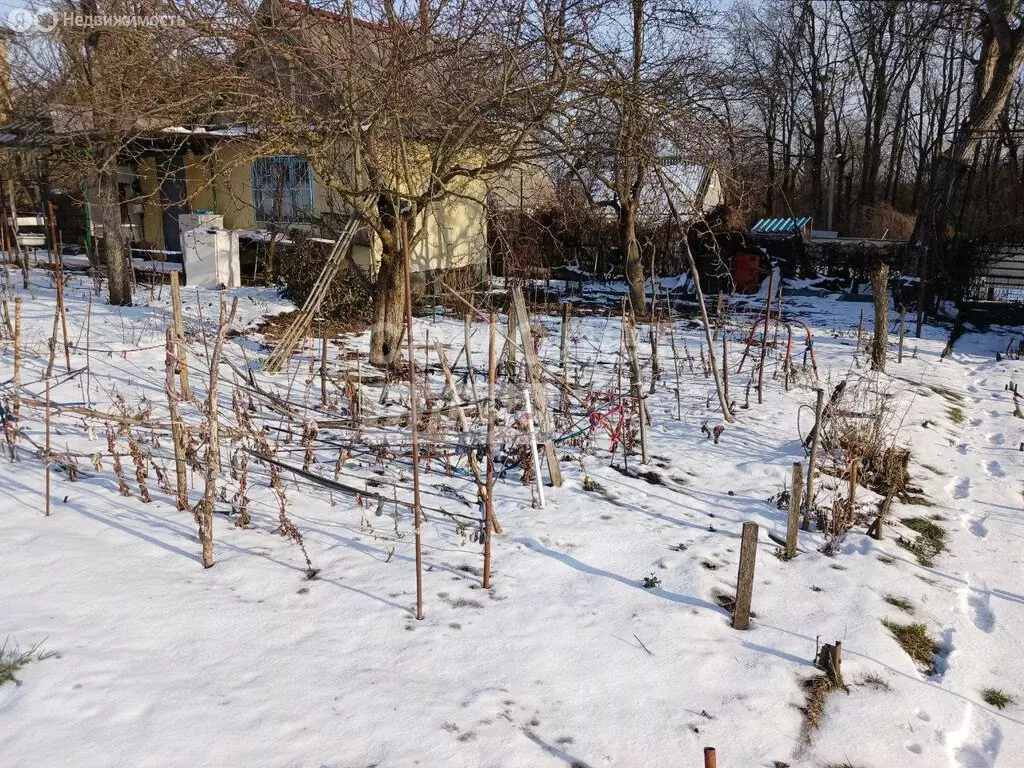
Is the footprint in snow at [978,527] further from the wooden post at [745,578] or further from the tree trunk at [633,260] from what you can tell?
the tree trunk at [633,260]

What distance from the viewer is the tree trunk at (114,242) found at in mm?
9664

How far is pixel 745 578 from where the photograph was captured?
3.47m

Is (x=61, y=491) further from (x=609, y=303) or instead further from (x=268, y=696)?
(x=609, y=303)

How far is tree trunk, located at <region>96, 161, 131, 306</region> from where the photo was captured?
966 centimetres

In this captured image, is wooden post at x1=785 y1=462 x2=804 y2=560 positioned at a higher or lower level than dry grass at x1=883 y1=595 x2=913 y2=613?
higher

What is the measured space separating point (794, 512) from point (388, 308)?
4.92 m

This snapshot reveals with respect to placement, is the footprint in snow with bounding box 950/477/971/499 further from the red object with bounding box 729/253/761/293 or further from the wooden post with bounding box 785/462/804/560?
the red object with bounding box 729/253/761/293

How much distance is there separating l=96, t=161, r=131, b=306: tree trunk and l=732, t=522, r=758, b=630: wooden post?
8999 millimetres

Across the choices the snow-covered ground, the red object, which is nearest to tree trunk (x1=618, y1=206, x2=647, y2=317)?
the red object

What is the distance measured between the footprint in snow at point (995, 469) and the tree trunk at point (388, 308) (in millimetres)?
5411

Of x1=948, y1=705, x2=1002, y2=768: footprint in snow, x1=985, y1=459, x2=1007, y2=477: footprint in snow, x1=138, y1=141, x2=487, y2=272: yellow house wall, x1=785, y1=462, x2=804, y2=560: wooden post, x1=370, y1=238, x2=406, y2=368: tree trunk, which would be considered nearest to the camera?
x1=948, y1=705, x2=1002, y2=768: footprint in snow

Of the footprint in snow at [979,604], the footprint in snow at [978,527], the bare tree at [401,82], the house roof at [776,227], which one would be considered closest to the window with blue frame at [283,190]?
the bare tree at [401,82]

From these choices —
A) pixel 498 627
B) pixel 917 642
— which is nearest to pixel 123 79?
pixel 498 627

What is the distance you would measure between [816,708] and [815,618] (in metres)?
0.75
